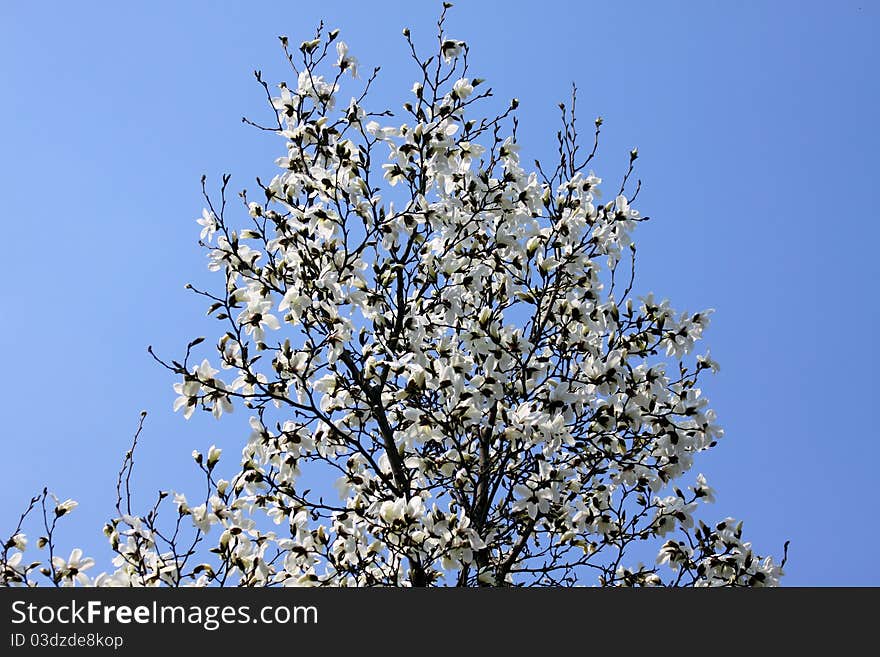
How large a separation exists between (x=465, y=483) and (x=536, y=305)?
1.78m

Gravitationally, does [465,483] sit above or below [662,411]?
below

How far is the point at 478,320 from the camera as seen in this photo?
8.11m

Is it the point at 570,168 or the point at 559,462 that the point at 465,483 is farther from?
the point at 570,168

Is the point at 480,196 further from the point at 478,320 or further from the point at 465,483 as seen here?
the point at 465,483

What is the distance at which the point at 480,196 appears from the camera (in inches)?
347


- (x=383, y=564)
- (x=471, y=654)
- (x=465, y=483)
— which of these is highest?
(x=465, y=483)

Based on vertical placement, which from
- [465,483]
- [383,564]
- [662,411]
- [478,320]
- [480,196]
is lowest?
[383,564]

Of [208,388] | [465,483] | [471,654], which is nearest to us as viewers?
[471,654]

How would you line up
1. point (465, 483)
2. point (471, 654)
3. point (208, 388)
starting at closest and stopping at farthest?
1. point (471, 654)
2. point (208, 388)
3. point (465, 483)

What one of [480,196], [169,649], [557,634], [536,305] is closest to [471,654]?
[557,634]

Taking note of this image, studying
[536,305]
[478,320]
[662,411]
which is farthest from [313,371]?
[662,411]

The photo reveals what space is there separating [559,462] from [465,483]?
86cm

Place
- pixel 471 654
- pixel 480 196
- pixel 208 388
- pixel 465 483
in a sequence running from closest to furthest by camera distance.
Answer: pixel 471 654, pixel 208 388, pixel 465 483, pixel 480 196

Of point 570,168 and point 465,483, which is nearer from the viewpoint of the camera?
point 465,483
